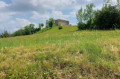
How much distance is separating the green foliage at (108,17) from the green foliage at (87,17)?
9.70 feet

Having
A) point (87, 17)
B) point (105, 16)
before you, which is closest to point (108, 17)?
point (105, 16)

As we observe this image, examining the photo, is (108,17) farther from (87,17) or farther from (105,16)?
(87,17)

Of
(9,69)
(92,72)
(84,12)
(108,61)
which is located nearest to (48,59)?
(9,69)

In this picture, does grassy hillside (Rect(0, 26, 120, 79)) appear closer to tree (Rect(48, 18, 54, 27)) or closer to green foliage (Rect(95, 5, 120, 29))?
green foliage (Rect(95, 5, 120, 29))

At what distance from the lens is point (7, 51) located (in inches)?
134

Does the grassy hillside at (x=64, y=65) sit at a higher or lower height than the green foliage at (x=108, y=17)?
lower

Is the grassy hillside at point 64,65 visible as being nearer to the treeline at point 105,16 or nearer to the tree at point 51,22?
the treeline at point 105,16

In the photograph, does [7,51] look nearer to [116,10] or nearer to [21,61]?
[21,61]

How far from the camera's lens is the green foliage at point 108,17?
1844 cm

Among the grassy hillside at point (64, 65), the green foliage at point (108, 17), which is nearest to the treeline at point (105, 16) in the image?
the green foliage at point (108, 17)

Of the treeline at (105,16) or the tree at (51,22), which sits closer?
the treeline at (105,16)

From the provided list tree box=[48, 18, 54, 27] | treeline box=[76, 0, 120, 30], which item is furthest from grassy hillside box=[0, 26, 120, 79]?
tree box=[48, 18, 54, 27]

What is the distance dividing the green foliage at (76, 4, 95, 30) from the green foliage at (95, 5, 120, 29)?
9.70ft

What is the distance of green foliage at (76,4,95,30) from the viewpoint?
23.6m
